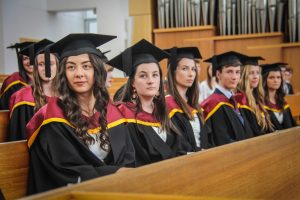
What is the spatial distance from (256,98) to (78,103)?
3172 millimetres

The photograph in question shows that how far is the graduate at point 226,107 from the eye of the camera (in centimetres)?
487

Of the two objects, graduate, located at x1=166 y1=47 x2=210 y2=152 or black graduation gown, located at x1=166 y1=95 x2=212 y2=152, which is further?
graduate, located at x1=166 y1=47 x2=210 y2=152

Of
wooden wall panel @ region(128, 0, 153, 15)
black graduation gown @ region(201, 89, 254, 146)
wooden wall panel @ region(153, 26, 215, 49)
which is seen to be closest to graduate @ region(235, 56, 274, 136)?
black graduation gown @ region(201, 89, 254, 146)

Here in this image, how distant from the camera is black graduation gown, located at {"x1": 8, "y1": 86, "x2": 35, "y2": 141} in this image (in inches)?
144

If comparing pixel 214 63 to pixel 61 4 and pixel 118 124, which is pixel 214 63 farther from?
pixel 61 4

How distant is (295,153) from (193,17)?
6.39 m

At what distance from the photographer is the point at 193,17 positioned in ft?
29.7

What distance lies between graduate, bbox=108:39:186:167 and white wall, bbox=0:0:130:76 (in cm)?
724

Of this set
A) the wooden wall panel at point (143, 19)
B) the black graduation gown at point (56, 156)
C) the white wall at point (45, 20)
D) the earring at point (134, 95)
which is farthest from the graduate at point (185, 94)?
the white wall at point (45, 20)

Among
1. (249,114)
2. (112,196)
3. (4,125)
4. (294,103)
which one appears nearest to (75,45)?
(4,125)

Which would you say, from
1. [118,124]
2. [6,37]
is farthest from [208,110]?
[6,37]

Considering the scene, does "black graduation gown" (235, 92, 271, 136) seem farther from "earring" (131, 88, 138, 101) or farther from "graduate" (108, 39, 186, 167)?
"earring" (131, 88, 138, 101)

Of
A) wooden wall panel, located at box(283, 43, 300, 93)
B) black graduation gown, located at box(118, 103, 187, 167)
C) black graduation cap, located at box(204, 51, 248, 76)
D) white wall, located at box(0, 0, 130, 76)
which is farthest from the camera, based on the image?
white wall, located at box(0, 0, 130, 76)

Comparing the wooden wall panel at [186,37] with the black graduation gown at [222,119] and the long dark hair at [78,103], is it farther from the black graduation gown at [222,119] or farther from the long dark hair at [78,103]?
the long dark hair at [78,103]
